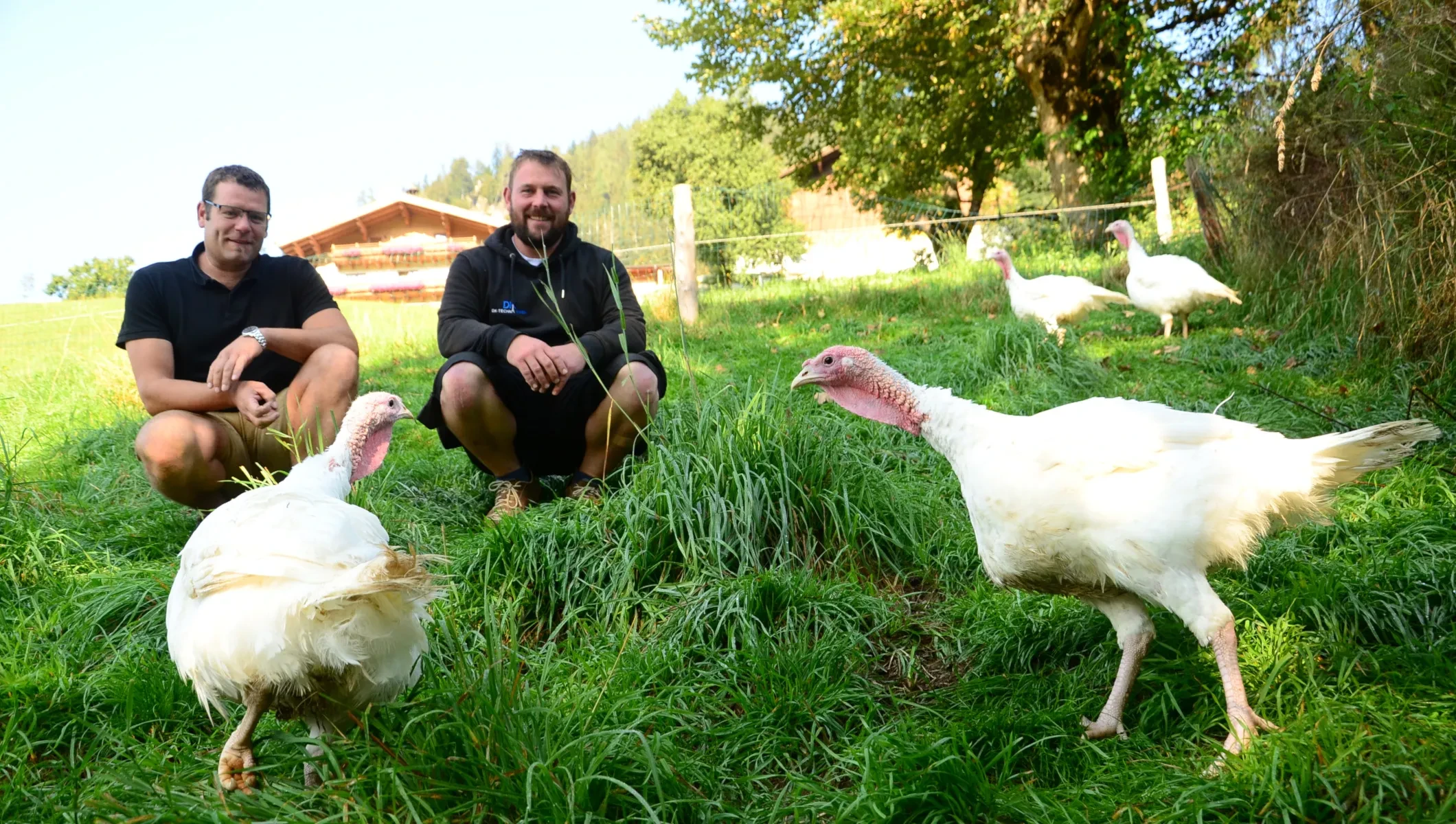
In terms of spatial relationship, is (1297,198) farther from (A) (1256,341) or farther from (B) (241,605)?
(B) (241,605)

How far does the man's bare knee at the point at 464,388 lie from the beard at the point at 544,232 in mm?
689

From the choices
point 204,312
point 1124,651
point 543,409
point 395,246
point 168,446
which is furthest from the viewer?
point 395,246

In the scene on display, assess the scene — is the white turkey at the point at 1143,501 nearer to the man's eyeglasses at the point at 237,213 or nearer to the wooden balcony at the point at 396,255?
the man's eyeglasses at the point at 237,213

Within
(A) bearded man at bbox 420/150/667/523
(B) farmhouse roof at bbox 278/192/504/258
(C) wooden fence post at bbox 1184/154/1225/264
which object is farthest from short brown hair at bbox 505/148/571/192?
(B) farmhouse roof at bbox 278/192/504/258

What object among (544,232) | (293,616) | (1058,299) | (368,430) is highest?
(544,232)

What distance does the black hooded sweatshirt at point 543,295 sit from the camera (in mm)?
4137

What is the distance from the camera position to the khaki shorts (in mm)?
3789

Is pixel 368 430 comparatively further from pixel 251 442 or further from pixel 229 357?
pixel 251 442

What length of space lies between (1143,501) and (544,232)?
296 cm

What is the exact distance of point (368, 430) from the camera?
315cm

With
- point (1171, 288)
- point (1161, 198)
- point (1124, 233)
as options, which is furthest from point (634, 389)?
point (1161, 198)

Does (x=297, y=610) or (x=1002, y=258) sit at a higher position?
(x=1002, y=258)

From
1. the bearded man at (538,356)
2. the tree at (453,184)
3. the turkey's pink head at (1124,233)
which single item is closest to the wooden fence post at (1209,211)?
the turkey's pink head at (1124,233)

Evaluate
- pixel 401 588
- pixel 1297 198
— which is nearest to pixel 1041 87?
pixel 1297 198
